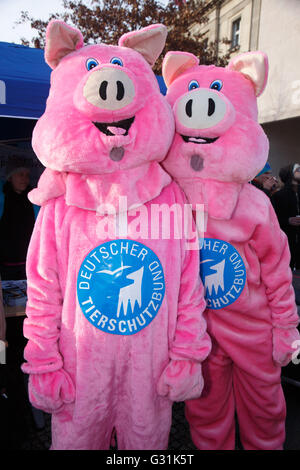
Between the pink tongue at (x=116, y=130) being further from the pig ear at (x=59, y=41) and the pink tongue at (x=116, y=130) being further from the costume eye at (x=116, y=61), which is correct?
the pig ear at (x=59, y=41)

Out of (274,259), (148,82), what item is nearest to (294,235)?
(274,259)

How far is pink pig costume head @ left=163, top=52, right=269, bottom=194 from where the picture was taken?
56.7 inches

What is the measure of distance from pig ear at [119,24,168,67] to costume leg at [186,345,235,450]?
147 centimetres

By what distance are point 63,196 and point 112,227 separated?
0.25 meters

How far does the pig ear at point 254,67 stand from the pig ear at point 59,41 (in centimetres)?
76

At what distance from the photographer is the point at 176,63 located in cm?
166

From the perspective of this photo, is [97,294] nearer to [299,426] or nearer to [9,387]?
[9,387]

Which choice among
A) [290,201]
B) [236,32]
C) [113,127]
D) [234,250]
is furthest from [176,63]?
[236,32]

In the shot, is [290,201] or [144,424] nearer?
[144,424]

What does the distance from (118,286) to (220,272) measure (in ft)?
1.97

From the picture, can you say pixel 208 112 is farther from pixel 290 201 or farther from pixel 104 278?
pixel 290 201

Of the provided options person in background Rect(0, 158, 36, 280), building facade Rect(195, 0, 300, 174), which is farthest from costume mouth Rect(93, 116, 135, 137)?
building facade Rect(195, 0, 300, 174)

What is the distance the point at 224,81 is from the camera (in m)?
1.57

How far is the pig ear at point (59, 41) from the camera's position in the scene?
1263mm
